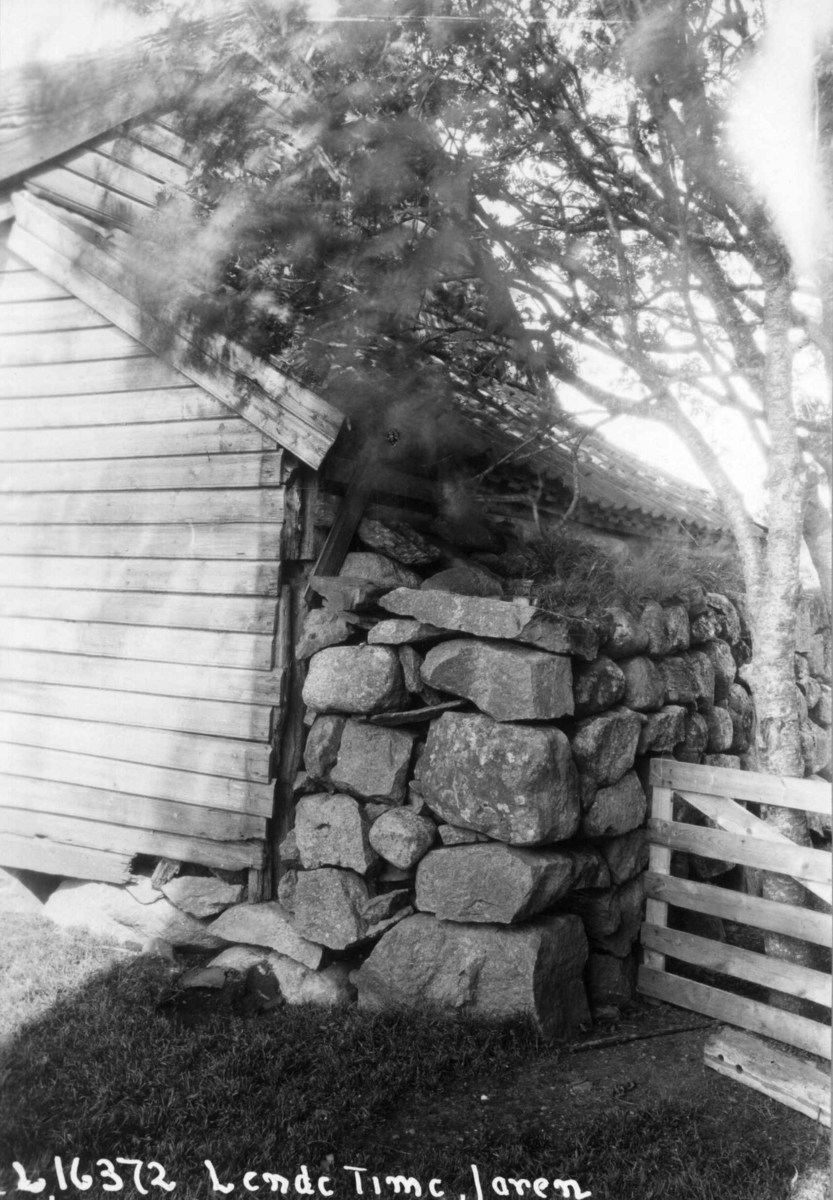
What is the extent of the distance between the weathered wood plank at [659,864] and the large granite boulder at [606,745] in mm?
336

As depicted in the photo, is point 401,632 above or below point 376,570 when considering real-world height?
below

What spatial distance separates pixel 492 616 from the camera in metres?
5.57

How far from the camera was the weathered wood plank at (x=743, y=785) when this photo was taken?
4.91m

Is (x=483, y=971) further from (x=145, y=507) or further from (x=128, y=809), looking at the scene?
(x=145, y=507)

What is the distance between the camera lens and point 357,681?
5828mm

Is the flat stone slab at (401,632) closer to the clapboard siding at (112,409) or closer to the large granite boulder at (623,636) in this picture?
the large granite boulder at (623,636)

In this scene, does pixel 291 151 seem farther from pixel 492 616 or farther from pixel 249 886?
pixel 249 886

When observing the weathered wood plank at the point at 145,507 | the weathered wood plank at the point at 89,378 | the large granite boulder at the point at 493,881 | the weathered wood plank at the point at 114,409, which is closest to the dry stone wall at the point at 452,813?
the large granite boulder at the point at 493,881

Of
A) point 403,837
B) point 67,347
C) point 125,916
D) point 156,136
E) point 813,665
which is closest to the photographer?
point 403,837

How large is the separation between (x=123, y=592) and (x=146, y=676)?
2.08 feet

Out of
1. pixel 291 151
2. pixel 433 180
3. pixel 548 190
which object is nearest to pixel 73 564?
pixel 291 151

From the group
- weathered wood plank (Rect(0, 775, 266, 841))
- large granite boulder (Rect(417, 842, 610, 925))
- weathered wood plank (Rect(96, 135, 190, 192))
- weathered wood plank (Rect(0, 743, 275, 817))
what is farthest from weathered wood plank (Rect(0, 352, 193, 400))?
large granite boulder (Rect(417, 842, 610, 925))

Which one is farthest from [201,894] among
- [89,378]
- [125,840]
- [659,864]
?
[89,378]

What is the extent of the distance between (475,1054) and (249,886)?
1966mm
